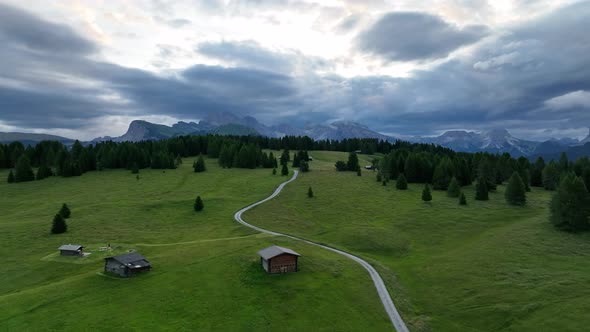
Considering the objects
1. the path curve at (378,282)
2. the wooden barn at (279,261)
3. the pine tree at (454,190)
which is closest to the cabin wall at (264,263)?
the wooden barn at (279,261)

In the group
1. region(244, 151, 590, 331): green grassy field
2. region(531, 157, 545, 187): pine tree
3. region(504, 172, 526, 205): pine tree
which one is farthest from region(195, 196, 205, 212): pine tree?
region(531, 157, 545, 187): pine tree

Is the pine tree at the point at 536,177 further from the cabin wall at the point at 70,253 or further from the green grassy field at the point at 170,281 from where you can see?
the cabin wall at the point at 70,253

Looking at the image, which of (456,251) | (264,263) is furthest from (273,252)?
(456,251)

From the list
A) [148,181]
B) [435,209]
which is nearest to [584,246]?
[435,209]

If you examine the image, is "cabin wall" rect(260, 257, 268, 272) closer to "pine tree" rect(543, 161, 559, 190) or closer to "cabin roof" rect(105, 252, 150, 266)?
"cabin roof" rect(105, 252, 150, 266)

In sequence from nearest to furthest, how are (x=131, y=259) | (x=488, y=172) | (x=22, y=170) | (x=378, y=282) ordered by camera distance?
1. (x=378, y=282)
2. (x=131, y=259)
3. (x=488, y=172)
4. (x=22, y=170)

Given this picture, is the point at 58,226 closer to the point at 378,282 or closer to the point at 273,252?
the point at 273,252
